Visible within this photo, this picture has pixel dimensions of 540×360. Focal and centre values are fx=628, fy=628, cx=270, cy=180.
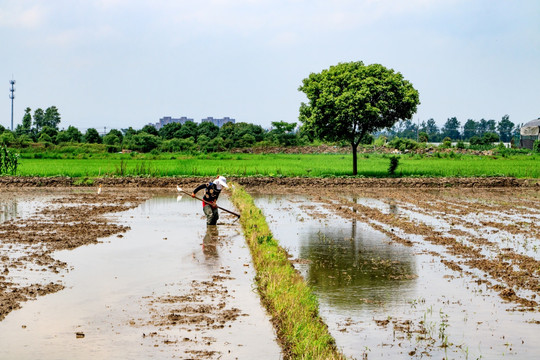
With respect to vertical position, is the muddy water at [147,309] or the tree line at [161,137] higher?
the tree line at [161,137]

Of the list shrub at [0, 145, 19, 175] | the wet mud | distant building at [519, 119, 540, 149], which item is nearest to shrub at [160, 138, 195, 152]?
shrub at [0, 145, 19, 175]

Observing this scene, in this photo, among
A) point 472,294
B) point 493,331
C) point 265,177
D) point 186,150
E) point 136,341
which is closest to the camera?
point 136,341

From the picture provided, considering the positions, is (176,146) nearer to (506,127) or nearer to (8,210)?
(8,210)

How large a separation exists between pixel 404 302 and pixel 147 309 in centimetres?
326

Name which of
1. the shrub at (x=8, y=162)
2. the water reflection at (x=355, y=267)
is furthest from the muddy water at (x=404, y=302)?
the shrub at (x=8, y=162)

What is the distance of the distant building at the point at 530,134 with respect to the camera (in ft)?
194

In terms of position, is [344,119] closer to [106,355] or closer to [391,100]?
[391,100]

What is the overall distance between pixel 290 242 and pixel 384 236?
2.20 meters

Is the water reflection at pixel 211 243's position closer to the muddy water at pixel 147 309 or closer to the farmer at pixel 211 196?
the muddy water at pixel 147 309

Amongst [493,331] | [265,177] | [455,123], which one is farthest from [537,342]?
[455,123]

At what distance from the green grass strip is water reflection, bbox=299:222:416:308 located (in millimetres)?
578

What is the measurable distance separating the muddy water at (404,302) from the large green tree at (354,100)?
1404 cm

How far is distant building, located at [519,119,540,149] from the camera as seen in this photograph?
59.1 meters

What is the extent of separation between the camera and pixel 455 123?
118812 mm
